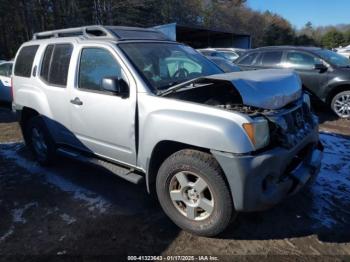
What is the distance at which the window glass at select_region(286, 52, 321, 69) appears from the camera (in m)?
8.10

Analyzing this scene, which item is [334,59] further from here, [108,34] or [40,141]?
[40,141]

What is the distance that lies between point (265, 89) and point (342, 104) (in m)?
5.52

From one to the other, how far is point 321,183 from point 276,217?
1.09m

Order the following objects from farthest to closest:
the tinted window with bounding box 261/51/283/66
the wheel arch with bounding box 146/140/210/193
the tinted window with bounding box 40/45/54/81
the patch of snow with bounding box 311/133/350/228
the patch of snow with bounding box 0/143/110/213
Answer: the tinted window with bounding box 261/51/283/66 → the tinted window with bounding box 40/45/54/81 → the patch of snow with bounding box 0/143/110/213 → the patch of snow with bounding box 311/133/350/228 → the wheel arch with bounding box 146/140/210/193

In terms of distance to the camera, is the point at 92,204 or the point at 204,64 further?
the point at 204,64

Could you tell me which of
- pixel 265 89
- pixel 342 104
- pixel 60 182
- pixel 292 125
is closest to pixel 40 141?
pixel 60 182

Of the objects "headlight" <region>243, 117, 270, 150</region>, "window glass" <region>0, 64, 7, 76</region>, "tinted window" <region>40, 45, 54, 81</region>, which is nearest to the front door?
"tinted window" <region>40, 45, 54, 81</region>

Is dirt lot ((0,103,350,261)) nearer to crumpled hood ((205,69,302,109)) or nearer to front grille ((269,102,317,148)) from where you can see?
front grille ((269,102,317,148))

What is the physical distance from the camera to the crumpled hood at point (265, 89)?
297 centimetres

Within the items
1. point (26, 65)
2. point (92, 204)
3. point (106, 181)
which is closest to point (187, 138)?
point (92, 204)

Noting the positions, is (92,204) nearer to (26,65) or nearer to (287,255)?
(287,255)

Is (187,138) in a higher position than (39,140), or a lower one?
higher

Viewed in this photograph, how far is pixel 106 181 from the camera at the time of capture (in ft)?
15.0

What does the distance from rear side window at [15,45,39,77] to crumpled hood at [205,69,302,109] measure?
3108mm
